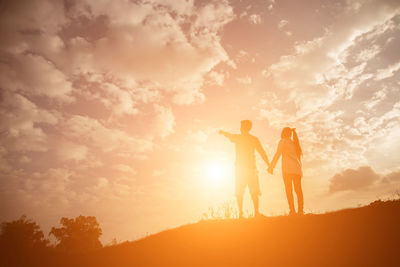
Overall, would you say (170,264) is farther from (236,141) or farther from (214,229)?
(236,141)

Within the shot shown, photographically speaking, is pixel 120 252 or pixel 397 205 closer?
pixel 397 205

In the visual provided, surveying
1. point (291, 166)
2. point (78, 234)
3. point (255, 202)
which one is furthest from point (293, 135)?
point (78, 234)

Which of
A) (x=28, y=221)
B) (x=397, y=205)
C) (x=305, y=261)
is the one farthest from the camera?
(x=28, y=221)

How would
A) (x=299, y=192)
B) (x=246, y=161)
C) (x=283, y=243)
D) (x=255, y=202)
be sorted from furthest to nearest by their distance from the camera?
(x=246, y=161) < (x=255, y=202) < (x=299, y=192) < (x=283, y=243)

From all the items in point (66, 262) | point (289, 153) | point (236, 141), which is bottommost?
point (66, 262)

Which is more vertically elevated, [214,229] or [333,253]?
[214,229]

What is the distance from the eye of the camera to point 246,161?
363 inches

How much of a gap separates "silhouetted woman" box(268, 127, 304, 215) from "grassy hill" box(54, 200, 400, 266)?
2.17 feet

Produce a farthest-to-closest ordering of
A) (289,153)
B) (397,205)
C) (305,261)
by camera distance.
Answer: (289,153) → (397,205) → (305,261)

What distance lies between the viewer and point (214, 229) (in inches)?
348

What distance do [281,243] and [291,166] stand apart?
2606 mm

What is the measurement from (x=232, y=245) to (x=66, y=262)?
7.60 m

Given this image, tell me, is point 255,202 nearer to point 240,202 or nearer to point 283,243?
point 240,202

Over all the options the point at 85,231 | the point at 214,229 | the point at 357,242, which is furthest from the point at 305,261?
the point at 85,231
